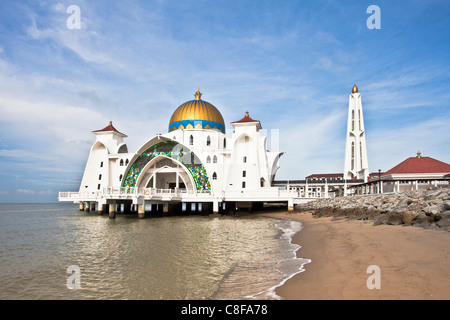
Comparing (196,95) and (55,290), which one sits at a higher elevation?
(196,95)

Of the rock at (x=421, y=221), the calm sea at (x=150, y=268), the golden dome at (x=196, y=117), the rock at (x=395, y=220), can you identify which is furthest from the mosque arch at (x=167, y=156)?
the rock at (x=421, y=221)

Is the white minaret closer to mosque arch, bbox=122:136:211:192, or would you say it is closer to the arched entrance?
mosque arch, bbox=122:136:211:192

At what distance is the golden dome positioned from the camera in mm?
35531

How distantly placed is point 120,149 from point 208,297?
32.9 metres

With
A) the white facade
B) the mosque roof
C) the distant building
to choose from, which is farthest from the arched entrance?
the mosque roof

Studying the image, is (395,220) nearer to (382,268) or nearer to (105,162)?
(382,268)

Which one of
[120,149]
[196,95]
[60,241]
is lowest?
[60,241]

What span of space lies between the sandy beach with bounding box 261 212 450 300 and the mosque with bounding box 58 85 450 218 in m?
18.2

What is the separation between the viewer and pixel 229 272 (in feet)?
23.5

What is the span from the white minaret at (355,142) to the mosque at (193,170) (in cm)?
439
